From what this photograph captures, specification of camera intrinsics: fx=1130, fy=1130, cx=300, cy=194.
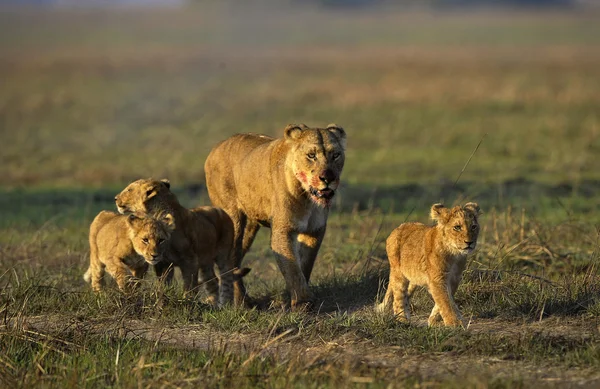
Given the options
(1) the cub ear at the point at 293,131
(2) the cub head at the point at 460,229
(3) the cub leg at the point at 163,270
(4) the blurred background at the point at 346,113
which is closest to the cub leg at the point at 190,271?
(3) the cub leg at the point at 163,270

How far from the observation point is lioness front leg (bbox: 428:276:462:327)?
7.45 metres

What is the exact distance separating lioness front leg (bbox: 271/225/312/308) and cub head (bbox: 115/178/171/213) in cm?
104

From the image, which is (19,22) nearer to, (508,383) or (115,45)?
(115,45)

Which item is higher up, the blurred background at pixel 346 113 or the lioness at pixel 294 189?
the lioness at pixel 294 189

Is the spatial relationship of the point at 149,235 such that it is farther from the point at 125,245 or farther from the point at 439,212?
the point at 439,212

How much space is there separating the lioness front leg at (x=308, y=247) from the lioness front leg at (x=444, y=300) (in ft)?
4.67

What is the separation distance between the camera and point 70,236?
1214 cm

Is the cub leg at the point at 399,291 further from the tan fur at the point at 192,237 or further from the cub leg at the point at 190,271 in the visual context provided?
the cub leg at the point at 190,271

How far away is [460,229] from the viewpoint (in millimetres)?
7387

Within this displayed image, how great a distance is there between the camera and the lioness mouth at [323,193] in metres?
8.22

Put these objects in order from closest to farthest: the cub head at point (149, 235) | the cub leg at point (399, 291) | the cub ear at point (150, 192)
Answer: the cub leg at point (399, 291)
the cub head at point (149, 235)
the cub ear at point (150, 192)

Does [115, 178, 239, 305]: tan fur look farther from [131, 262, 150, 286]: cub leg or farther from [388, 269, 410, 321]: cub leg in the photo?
[388, 269, 410, 321]: cub leg

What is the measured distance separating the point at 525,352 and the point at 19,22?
4800 inches

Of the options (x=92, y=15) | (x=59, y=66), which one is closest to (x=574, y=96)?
(x=59, y=66)
